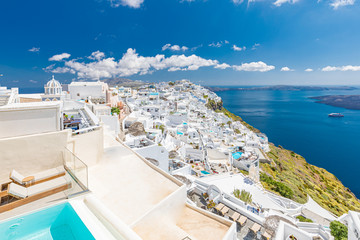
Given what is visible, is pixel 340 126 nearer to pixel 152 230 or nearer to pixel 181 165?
pixel 181 165

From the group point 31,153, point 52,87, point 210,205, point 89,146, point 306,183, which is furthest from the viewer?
point 306,183

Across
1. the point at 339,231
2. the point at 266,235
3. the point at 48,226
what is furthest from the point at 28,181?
the point at 339,231

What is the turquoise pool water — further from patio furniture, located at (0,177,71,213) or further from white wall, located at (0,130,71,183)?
white wall, located at (0,130,71,183)

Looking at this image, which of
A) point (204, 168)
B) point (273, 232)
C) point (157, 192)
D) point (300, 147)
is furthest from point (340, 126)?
point (157, 192)

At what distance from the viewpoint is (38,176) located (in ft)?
16.5

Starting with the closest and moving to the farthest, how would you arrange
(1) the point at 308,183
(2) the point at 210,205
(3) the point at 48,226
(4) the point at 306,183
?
(3) the point at 48,226, (2) the point at 210,205, (4) the point at 306,183, (1) the point at 308,183

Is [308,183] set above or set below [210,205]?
below

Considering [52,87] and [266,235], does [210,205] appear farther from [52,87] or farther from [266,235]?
[52,87]

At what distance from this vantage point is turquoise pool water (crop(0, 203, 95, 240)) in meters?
3.44

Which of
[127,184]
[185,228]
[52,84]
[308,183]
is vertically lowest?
[308,183]

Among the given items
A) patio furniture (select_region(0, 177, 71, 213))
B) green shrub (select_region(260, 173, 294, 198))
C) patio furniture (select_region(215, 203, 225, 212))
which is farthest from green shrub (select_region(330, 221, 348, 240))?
patio furniture (select_region(0, 177, 71, 213))

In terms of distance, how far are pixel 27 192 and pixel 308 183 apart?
36.8 meters

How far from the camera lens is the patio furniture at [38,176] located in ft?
14.8

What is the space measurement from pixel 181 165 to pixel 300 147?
169 feet
